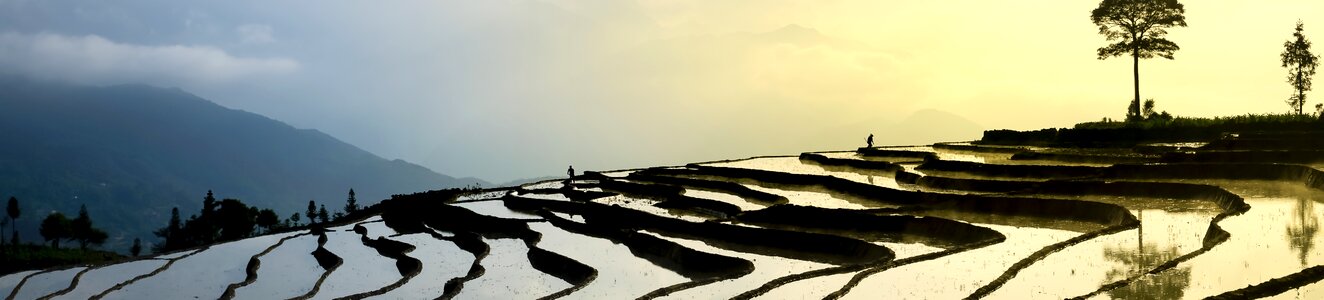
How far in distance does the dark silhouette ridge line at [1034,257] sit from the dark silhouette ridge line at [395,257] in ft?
50.6

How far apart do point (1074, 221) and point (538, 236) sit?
16757 millimetres

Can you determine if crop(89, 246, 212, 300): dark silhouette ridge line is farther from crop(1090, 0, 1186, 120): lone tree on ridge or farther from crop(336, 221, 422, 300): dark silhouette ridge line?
crop(1090, 0, 1186, 120): lone tree on ridge

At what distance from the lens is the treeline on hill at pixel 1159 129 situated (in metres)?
43.6

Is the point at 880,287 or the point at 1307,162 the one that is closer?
the point at 880,287

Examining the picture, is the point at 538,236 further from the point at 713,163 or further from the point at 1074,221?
the point at 713,163

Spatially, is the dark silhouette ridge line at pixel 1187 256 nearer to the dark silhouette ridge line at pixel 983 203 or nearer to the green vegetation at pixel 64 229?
the dark silhouette ridge line at pixel 983 203

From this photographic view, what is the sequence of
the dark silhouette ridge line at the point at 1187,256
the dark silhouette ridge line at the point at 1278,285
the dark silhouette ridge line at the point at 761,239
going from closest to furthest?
1. the dark silhouette ridge line at the point at 1278,285
2. the dark silhouette ridge line at the point at 1187,256
3. the dark silhouette ridge line at the point at 761,239

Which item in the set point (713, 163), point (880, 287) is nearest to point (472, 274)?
point (880, 287)

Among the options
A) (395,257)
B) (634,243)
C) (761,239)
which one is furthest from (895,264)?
(395,257)

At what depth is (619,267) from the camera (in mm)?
26688

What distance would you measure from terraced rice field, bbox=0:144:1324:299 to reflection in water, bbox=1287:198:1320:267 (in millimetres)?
77

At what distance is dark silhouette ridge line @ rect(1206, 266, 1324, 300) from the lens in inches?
552

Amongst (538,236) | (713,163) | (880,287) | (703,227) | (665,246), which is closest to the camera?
(880,287)

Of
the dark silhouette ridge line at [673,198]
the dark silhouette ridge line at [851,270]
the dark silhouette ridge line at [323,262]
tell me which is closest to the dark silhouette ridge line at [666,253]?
the dark silhouette ridge line at [851,270]
